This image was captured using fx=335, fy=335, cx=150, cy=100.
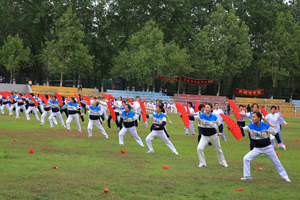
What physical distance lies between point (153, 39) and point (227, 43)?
1150 centimetres

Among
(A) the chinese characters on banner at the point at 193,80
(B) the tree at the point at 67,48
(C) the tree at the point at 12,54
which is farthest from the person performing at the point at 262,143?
(C) the tree at the point at 12,54

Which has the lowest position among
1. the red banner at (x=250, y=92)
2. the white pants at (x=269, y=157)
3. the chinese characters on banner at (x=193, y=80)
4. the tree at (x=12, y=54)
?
the white pants at (x=269, y=157)

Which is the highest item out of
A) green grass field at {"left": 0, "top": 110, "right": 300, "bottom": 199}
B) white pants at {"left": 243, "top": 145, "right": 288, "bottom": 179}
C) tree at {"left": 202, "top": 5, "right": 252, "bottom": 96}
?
tree at {"left": 202, "top": 5, "right": 252, "bottom": 96}

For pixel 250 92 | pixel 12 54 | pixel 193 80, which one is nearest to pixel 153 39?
pixel 193 80

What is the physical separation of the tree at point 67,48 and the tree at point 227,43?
1919cm

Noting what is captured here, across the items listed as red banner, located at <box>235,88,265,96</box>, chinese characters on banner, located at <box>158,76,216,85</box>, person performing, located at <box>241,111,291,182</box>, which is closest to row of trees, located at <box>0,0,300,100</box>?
chinese characters on banner, located at <box>158,76,216,85</box>

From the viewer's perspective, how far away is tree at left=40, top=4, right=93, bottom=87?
49.4 metres

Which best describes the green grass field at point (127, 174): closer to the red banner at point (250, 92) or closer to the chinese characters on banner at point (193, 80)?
the chinese characters on banner at point (193, 80)

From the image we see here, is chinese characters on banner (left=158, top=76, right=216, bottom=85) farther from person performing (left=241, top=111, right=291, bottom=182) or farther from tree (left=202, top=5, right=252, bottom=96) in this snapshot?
person performing (left=241, top=111, right=291, bottom=182)

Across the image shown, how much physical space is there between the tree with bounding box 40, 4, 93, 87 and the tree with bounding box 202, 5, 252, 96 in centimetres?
1919

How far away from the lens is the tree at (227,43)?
5172 centimetres

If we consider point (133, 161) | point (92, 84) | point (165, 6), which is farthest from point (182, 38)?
point (133, 161)

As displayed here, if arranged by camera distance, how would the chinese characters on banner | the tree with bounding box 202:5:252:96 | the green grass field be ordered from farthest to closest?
1. the chinese characters on banner
2. the tree with bounding box 202:5:252:96
3. the green grass field

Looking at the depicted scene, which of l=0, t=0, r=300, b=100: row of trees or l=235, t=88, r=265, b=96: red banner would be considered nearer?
l=0, t=0, r=300, b=100: row of trees
